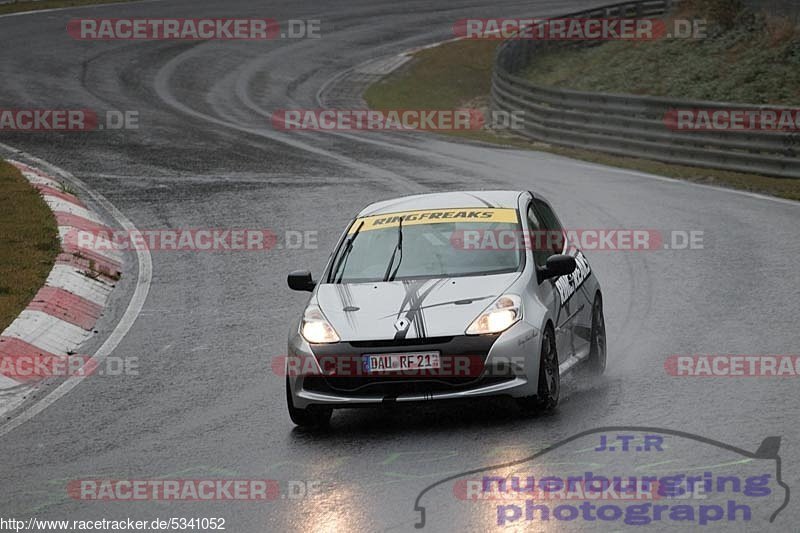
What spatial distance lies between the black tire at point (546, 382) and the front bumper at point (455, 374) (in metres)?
0.10

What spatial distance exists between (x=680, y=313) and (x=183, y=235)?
7450 millimetres

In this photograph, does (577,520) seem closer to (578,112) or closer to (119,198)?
(119,198)

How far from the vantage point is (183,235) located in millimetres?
17188

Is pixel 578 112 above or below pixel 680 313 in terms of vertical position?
below

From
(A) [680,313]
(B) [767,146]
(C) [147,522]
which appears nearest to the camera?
(C) [147,522]

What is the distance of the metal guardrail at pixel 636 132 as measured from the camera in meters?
22.2

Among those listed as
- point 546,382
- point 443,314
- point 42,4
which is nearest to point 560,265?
point 546,382

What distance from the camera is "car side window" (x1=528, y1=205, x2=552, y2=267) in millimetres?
9875

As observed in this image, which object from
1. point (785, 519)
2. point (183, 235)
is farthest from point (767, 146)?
point (785, 519)

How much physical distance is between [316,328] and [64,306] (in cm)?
494

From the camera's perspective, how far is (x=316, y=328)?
29.7ft

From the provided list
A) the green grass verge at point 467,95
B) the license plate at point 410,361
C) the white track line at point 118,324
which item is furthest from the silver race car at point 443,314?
the green grass verge at point 467,95

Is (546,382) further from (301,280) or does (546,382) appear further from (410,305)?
(301,280)

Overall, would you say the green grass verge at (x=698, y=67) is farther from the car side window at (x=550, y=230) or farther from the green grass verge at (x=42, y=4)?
the green grass verge at (x=42, y=4)
